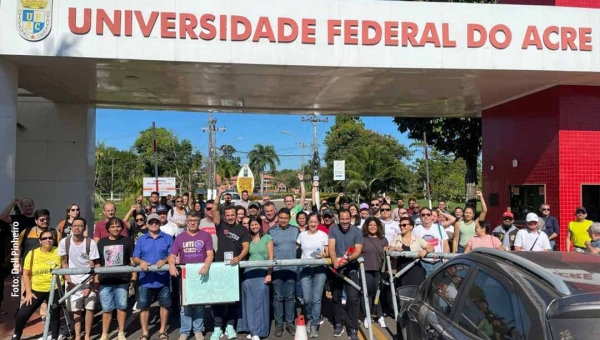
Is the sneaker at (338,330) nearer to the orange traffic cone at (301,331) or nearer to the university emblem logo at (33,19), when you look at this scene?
the orange traffic cone at (301,331)

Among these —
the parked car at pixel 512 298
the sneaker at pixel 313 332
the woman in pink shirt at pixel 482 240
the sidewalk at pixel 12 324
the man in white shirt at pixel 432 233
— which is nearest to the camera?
the parked car at pixel 512 298

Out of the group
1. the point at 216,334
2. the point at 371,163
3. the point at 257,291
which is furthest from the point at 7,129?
the point at 371,163

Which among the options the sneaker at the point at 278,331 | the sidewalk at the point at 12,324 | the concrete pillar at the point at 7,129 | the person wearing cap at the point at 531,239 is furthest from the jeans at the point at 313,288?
the concrete pillar at the point at 7,129

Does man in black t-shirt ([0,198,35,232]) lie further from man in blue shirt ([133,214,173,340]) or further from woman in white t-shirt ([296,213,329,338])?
woman in white t-shirt ([296,213,329,338])

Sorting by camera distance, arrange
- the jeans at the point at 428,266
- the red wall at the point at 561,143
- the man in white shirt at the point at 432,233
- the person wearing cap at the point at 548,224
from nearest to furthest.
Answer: the jeans at the point at 428,266, the man in white shirt at the point at 432,233, the person wearing cap at the point at 548,224, the red wall at the point at 561,143

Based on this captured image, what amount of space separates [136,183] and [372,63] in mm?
32275

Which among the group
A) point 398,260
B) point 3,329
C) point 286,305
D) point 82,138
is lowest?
point 3,329

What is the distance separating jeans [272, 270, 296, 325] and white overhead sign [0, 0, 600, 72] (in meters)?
4.16

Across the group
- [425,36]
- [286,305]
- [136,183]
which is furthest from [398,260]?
[136,183]

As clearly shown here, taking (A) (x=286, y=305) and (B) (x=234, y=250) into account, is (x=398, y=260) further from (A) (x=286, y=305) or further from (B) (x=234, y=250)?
(B) (x=234, y=250)

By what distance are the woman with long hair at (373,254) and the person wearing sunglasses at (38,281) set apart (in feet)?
13.3

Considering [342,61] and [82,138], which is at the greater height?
[342,61]

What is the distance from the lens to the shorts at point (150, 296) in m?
5.58

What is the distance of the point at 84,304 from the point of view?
5.55 metres
